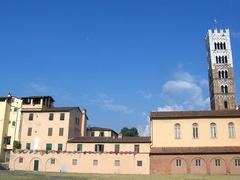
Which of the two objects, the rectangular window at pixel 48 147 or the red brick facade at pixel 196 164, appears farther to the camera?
the rectangular window at pixel 48 147

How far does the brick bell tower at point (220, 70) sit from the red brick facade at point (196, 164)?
132 ft

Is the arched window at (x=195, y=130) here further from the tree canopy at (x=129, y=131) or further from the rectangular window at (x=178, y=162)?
the tree canopy at (x=129, y=131)

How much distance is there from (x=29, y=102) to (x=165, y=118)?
99.7 ft

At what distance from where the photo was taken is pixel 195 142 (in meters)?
58.0

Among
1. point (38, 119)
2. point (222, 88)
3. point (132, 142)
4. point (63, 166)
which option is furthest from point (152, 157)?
point (222, 88)

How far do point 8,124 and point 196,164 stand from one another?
36.9 meters

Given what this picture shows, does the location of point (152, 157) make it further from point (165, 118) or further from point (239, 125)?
point (239, 125)

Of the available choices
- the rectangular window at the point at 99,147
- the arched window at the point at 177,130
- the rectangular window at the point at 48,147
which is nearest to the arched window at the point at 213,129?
the arched window at the point at 177,130

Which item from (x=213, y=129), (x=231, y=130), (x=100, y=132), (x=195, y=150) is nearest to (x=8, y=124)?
(x=100, y=132)

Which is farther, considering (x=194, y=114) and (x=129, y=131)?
(x=129, y=131)

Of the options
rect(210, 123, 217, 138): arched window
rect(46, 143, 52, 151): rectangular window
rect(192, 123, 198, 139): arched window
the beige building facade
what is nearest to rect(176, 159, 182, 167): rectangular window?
the beige building facade

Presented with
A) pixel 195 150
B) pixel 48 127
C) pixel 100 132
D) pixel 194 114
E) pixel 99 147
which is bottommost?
pixel 195 150

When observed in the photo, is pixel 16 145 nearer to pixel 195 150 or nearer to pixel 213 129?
pixel 195 150

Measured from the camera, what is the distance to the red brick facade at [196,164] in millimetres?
53000
